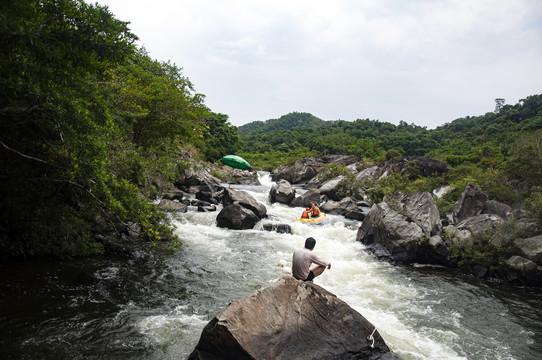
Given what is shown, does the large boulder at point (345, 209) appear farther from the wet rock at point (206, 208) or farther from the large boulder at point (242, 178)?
the large boulder at point (242, 178)

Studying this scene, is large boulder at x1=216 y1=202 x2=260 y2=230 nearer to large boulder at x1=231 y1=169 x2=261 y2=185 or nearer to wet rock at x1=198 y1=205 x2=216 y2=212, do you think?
wet rock at x1=198 y1=205 x2=216 y2=212

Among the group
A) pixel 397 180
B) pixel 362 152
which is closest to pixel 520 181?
pixel 397 180

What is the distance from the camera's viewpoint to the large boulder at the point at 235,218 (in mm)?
15734

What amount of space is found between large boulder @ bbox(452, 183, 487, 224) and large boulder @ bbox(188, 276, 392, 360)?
1230 cm

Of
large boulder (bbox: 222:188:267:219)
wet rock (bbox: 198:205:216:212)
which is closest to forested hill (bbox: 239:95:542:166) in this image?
large boulder (bbox: 222:188:267:219)

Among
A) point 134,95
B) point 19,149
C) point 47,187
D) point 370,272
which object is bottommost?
point 370,272

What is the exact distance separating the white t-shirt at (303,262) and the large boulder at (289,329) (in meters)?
0.42

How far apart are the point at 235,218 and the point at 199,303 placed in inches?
303

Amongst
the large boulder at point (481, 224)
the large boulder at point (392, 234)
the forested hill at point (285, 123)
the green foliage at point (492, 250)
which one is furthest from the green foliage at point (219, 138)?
the forested hill at point (285, 123)

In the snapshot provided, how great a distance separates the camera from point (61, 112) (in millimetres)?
5809

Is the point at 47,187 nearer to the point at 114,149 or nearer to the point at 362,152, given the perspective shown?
the point at 114,149

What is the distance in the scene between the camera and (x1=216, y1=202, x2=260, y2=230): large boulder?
15.7 metres

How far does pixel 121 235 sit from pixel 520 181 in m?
20.3

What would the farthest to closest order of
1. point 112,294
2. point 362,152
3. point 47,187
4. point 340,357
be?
point 362,152, point 112,294, point 47,187, point 340,357
